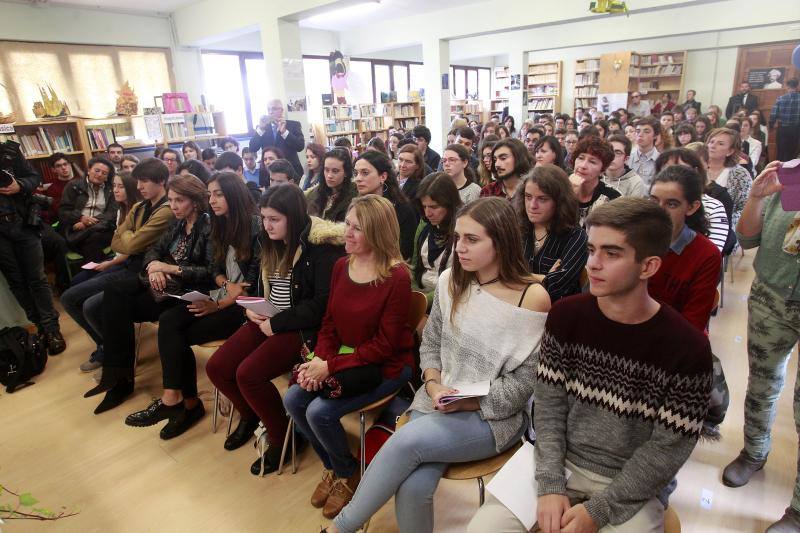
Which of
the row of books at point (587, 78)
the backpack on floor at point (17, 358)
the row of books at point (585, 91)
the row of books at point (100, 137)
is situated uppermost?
the row of books at point (587, 78)

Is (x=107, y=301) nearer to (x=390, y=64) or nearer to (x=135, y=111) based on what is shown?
(x=135, y=111)

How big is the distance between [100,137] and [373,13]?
16.9 feet

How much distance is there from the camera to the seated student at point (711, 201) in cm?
228

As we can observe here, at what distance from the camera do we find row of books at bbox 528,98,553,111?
13254mm

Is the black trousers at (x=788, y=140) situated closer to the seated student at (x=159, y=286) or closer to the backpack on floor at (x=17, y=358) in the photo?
the seated student at (x=159, y=286)

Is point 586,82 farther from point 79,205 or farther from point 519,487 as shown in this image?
point 519,487

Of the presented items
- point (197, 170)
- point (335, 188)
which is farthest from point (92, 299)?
point (335, 188)

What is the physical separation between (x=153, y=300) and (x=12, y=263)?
1660 millimetres

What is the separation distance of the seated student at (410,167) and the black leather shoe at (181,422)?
2184 mm

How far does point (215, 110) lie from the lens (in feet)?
26.0

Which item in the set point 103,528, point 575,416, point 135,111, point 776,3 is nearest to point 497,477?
point 575,416

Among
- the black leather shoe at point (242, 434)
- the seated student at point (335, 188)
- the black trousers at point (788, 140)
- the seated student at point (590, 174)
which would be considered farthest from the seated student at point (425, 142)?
the black trousers at point (788, 140)

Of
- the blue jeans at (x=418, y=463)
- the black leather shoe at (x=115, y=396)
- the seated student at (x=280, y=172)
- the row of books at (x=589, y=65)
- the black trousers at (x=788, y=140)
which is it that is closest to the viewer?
the blue jeans at (x=418, y=463)

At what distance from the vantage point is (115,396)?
2.98m
